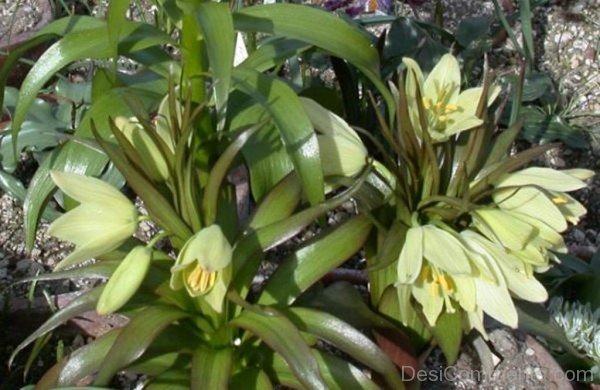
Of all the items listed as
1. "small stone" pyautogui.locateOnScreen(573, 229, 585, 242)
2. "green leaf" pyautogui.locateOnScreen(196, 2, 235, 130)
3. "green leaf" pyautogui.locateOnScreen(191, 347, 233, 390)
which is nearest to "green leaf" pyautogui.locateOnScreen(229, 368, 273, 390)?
"green leaf" pyautogui.locateOnScreen(191, 347, 233, 390)

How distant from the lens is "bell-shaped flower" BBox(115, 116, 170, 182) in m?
1.24

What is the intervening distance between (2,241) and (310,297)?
2.66 ft

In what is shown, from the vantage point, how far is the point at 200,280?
3.84ft

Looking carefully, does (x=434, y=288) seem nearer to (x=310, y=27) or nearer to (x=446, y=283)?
(x=446, y=283)

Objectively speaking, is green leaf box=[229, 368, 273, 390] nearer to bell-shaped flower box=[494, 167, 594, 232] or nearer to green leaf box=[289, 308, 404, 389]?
green leaf box=[289, 308, 404, 389]

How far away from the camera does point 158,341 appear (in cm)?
131

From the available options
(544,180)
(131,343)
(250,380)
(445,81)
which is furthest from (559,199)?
(131,343)

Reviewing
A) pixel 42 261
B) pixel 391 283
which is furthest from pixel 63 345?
pixel 391 283

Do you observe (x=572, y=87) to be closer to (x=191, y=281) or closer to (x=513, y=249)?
(x=513, y=249)

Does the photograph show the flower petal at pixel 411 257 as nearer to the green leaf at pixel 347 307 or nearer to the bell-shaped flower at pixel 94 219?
the green leaf at pixel 347 307

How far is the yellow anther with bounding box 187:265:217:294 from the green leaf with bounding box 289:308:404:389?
0.17 m

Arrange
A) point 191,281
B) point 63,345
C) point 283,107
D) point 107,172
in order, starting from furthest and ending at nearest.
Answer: point 107,172
point 63,345
point 283,107
point 191,281

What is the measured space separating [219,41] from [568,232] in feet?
3.67

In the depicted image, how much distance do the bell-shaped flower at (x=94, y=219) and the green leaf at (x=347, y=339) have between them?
0.25 m
